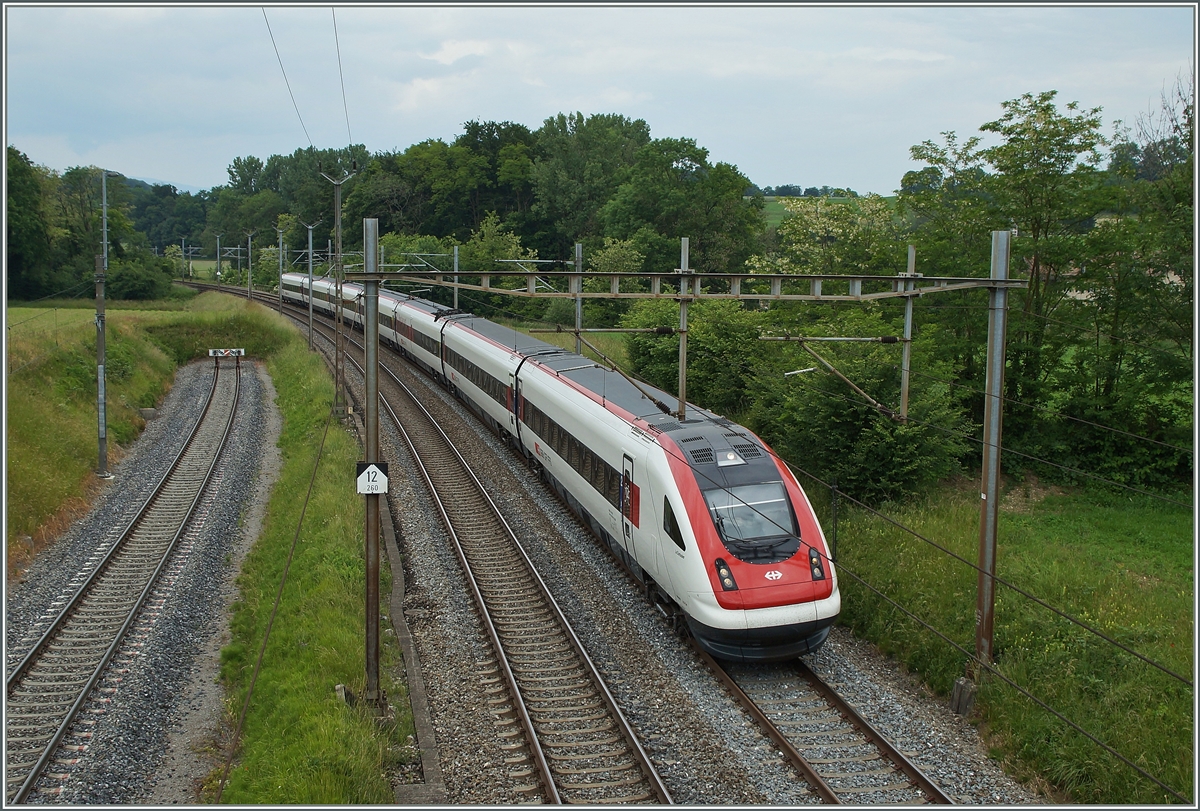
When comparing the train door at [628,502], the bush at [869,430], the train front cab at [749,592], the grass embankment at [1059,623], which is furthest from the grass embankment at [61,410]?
the grass embankment at [1059,623]

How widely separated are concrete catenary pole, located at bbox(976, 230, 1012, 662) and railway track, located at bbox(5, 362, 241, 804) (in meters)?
10.9

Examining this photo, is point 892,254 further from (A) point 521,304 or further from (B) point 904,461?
(A) point 521,304

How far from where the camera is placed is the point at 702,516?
1134 cm

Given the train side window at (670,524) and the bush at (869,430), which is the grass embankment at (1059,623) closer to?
the bush at (869,430)

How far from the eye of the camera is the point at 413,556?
15.9 metres

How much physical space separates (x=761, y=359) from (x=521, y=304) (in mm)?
27314

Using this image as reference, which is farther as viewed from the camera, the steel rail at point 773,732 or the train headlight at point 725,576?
the train headlight at point 725,576

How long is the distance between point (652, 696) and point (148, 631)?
832 centimetres

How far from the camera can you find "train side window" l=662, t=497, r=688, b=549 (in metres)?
11.5

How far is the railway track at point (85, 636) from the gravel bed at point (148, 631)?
22 cm

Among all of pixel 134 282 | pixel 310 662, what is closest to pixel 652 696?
pixel 310 662

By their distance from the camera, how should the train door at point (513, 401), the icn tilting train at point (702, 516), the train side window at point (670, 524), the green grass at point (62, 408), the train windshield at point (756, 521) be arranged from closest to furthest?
the icn tilting train at point (702, 516)
the train windshield at point (756, 521)
the train side window at point (670, 524)
the green grass at point (62, 408)
the train door at point (513, 401)

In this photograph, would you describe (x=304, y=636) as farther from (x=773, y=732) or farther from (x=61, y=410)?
(x=61, y=410)

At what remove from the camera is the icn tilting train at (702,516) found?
1095 cm
